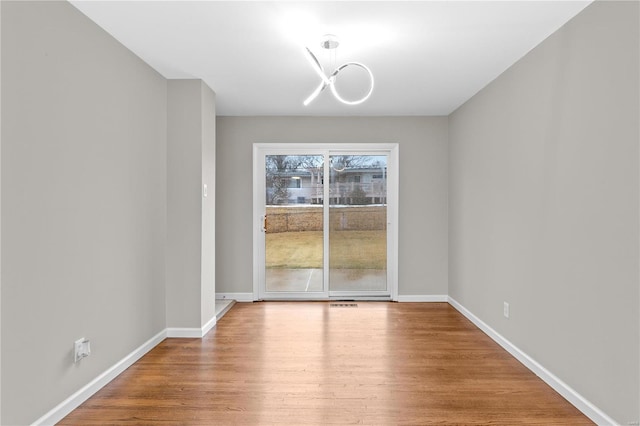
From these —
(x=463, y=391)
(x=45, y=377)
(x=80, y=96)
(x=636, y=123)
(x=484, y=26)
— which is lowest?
(x=463, y=391)

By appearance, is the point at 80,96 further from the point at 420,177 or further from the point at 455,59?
the point at 420,177

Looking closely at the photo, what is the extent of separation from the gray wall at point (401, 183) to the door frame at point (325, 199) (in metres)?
0.07

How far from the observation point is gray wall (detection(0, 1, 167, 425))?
1.91 meters

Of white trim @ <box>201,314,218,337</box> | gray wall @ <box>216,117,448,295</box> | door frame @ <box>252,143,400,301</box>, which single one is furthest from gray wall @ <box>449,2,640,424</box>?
white trim @ <box>201,314,218,337</box>

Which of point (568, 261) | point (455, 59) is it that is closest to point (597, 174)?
point (568, 261)

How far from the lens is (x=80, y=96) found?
7.90ft

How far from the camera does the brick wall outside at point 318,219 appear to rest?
16.8 feet

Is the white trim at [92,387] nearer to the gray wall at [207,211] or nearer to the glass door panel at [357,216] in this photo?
the gray wall at [207,211]

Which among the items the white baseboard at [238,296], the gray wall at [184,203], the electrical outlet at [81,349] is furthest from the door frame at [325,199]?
the electrical outlet at [81,349]

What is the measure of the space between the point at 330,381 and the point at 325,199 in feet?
9.19

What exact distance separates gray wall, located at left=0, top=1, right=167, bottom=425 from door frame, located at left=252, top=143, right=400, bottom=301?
6.10 feet

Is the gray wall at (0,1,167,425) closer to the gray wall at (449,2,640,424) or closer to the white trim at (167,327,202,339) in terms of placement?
the white trim at (167,327,202,339)

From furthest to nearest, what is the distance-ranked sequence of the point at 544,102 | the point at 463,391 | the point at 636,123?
the point at 544,102 → the point at 463,391 → the point at 636,123

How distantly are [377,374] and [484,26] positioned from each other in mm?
2536
